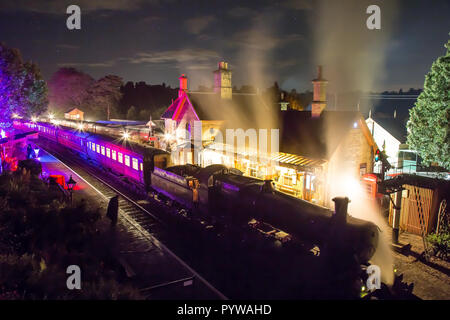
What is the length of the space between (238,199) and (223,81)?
19890 millimetres

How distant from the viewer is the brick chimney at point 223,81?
29.3 m

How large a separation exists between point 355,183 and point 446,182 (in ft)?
15.2

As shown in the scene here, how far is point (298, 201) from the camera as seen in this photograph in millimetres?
9664

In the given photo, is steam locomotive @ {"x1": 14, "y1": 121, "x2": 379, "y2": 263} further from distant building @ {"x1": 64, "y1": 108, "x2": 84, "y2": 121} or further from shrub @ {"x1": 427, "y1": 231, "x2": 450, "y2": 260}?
distant building @ {"x1": 64, "y1": 108, "x2": 84, "y2": 121}

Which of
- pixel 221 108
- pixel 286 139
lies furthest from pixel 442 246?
pixel 221 108

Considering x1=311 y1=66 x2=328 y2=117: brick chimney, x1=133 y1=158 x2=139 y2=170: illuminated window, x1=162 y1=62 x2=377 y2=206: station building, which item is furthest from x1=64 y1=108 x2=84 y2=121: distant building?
x1=311 y1=66 x2=328 y2=117: brick chimney

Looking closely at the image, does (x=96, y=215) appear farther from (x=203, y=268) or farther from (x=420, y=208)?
(x=420, y=208)

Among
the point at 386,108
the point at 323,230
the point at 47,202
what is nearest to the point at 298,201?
the point at 323,230

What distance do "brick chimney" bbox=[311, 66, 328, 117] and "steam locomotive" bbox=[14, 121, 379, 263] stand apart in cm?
902

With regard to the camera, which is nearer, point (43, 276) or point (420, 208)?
point (43, 276)

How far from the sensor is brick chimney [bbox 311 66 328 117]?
20.4 m

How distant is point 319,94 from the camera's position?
20.7 metres

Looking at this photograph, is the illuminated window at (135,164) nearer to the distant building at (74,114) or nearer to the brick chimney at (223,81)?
the brick chimney at (223,81)

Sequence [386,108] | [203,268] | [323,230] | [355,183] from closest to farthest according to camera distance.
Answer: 1. [323,230]
2. [203,268]
3. [355,183]
4. [386,108]
